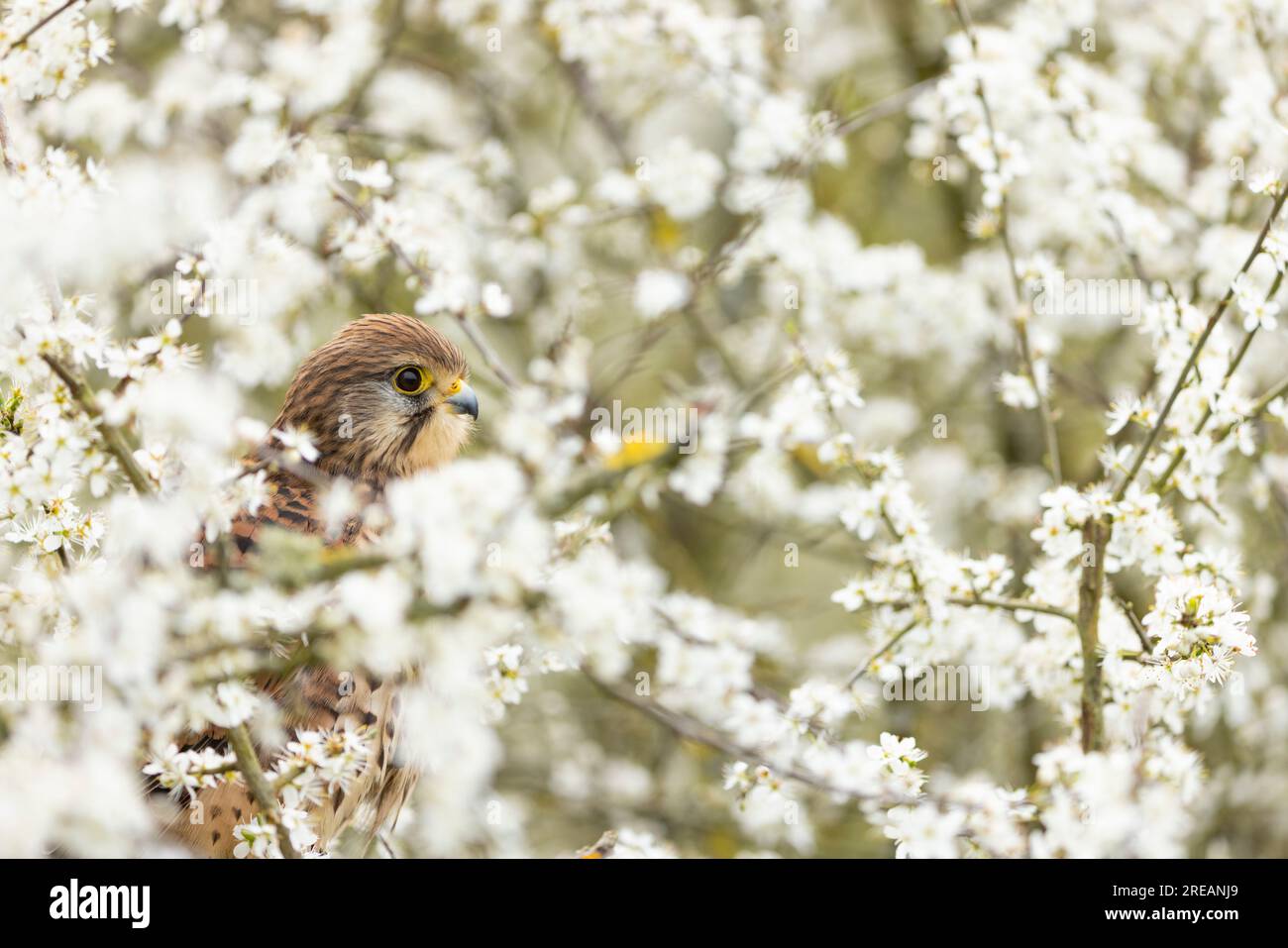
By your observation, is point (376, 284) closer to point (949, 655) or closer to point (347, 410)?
point (347, 410)

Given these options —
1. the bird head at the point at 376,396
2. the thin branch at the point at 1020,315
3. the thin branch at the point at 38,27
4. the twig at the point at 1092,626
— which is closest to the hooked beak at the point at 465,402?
the bird head at the point at 376,396

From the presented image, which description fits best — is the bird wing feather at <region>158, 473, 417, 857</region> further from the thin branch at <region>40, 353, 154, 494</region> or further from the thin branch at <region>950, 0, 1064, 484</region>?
the thin branch at <region>950, 0, 1064, 484</region>

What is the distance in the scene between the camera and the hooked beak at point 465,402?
3.14m

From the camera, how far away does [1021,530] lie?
4.42m

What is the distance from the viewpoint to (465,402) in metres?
3.14

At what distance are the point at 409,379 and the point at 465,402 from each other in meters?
0.14

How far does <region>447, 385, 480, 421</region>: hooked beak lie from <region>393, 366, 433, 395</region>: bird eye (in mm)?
81

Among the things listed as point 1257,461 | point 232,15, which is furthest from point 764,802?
point 232,15

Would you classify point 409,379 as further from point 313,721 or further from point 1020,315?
point 1020,315

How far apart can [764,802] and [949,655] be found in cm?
54

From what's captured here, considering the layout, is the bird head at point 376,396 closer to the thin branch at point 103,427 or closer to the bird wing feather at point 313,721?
the bird wing feather at point 313,721

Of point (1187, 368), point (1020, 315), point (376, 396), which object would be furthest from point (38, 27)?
point (1187, 368)
